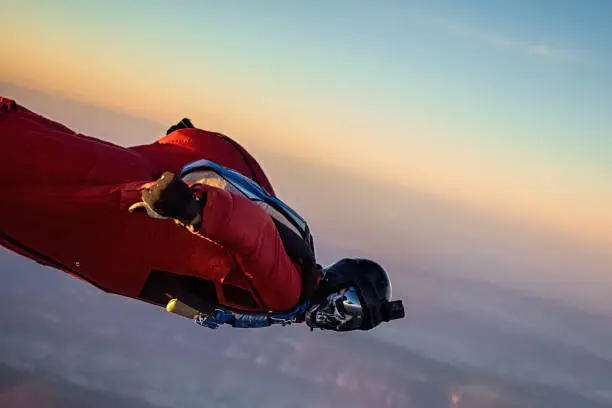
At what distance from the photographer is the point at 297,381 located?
193m

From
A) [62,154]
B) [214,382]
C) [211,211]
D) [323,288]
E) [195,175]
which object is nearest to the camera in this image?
[211,211]

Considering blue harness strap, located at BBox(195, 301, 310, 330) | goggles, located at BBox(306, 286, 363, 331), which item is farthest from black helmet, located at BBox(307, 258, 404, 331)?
blue harness strap, located at BBox(195, 301, 310, 330)

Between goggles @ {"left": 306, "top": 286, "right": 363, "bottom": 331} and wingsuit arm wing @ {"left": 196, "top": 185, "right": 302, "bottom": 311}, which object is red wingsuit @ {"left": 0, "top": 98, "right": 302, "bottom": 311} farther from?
goggles @ {"left": 306, "top": 286, "right": 363, "bottom": 331}

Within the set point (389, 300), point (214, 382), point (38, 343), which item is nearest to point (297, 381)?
point (214, 382)

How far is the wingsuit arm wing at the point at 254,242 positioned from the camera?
351cm

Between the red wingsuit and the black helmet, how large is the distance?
0.60m

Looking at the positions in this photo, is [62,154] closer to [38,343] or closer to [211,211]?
[211,211]

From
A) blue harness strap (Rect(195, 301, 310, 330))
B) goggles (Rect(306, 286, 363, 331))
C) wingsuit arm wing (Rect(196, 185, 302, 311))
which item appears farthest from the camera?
goggles (Rect(306, 286, 363, 331))

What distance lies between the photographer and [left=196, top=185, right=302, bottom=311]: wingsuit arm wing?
3.51 m

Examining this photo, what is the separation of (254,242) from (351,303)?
6.11ft

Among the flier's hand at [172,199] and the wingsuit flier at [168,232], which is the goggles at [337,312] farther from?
the flier's hand at [172,199]

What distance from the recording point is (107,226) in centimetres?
430

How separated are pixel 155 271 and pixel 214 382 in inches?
7414

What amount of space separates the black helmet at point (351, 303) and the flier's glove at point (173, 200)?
7.50 feet
